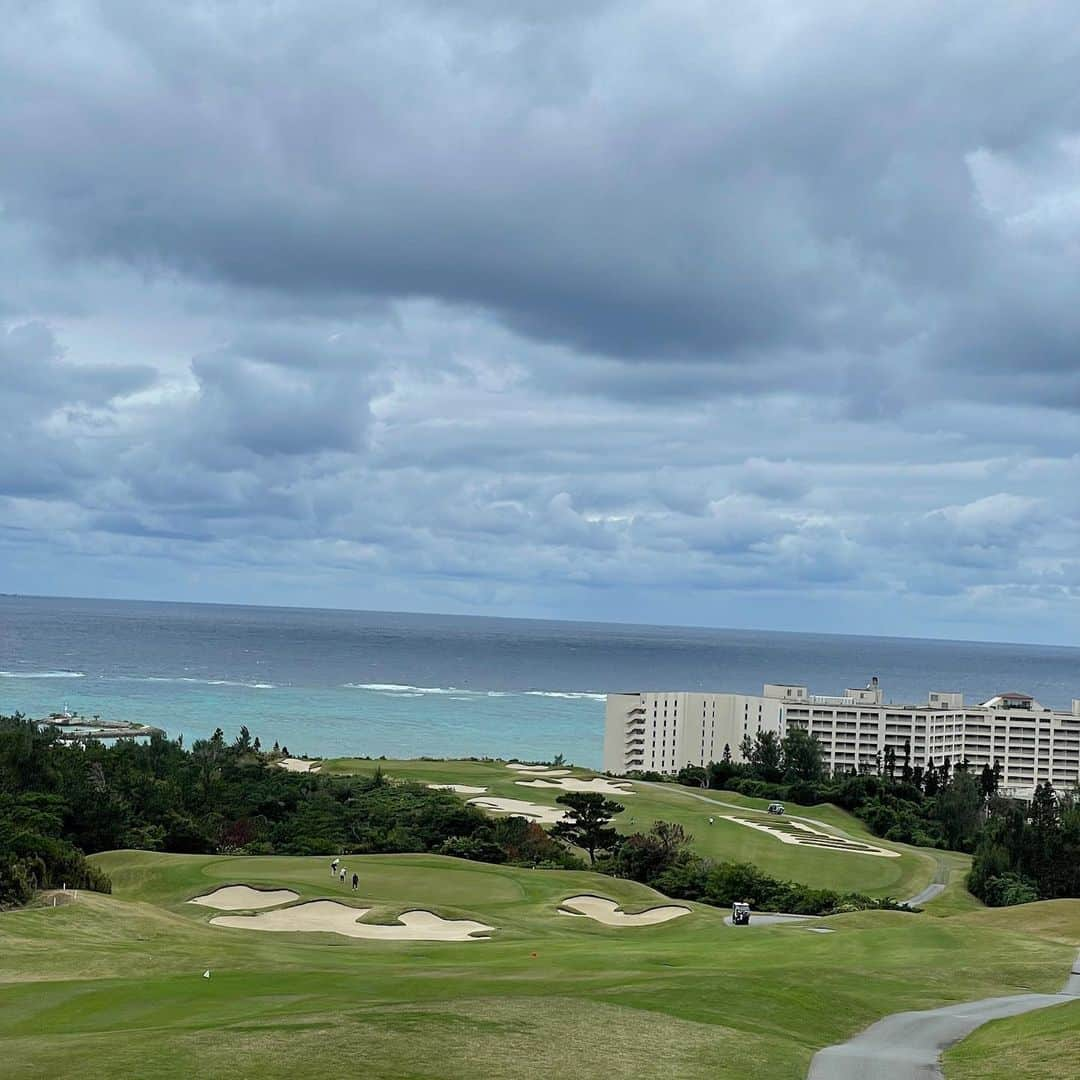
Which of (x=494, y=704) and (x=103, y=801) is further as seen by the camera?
(x=494, y=704)

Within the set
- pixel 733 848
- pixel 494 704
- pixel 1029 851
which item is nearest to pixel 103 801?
pixel 733 848

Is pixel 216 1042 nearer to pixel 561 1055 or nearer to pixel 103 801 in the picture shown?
pixel 561 1055

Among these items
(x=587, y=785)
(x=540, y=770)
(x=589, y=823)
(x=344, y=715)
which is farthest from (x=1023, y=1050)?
(x=344, y=715)

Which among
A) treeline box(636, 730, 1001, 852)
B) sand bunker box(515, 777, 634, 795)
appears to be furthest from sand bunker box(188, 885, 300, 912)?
treeline box(636, 730, 1001, 852)

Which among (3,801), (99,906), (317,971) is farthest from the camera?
(3,801)

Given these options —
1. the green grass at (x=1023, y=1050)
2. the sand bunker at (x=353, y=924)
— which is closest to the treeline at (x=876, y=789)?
the sand bunker at (x=353, y=924)

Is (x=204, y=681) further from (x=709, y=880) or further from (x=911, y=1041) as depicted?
(x=911, y=1041)

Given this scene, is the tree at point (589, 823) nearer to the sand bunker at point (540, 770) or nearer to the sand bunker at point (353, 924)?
the sand bunker at point (353, 924)
